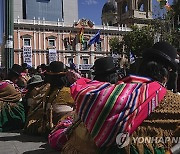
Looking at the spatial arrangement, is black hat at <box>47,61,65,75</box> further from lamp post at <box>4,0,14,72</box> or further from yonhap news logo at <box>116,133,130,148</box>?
lamp post at <box>4,0,14,72</box>

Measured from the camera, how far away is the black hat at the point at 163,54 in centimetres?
217

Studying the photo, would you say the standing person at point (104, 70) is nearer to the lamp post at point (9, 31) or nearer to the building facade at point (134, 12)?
the lamp post at point (9, 31)

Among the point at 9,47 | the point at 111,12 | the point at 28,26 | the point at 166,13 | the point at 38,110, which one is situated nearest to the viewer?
the point at 38,110

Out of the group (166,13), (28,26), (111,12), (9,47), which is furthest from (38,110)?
(111,12)

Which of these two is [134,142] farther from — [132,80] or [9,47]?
[9,47]

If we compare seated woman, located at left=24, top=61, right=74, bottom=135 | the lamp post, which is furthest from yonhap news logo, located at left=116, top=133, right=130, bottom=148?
the lamp post

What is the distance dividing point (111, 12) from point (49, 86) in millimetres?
72268

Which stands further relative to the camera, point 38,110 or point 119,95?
point 38,110

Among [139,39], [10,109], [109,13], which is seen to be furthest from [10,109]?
[109,13]

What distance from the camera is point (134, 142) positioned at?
2.18m

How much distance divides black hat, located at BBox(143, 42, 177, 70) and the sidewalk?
221cm

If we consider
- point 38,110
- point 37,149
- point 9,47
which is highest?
point 9,47

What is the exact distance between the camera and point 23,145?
4.76 meters

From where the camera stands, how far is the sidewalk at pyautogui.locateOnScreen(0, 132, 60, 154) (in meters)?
4.37
